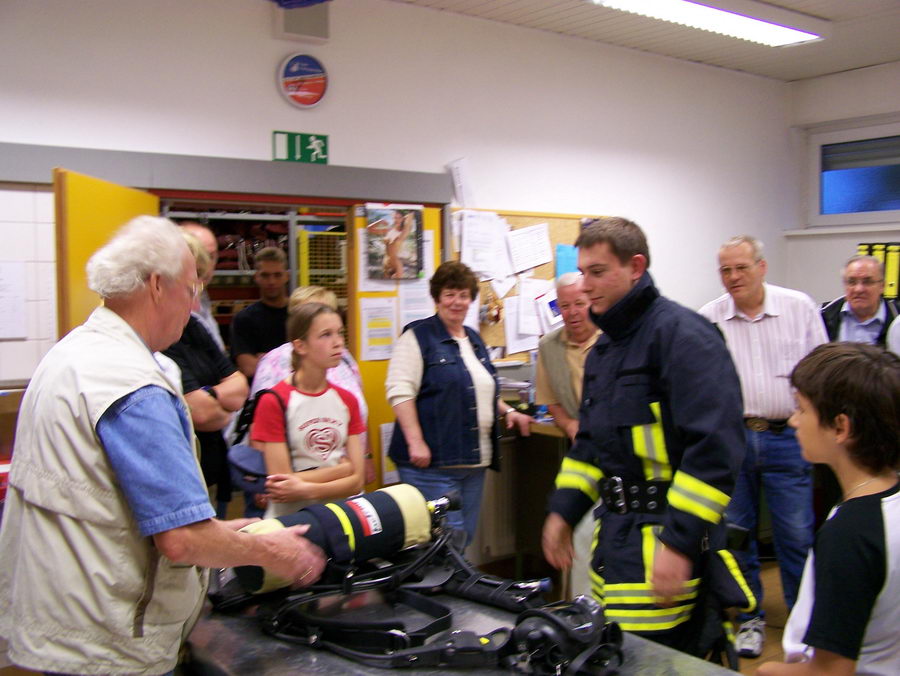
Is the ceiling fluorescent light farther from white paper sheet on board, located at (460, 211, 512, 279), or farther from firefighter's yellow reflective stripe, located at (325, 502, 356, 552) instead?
firefighter's yellow reflective stripe, located at (325, 502, 356, 552)

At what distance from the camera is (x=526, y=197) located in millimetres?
4789

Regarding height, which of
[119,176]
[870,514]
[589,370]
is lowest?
[870,514]

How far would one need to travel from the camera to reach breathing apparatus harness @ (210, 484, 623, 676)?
1.46m

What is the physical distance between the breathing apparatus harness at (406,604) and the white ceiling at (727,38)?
10.7 ft

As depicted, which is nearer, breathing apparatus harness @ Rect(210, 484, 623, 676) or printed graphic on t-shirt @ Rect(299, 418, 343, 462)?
breathing apparatus harness @ Rect(210, 484, 623, 676)

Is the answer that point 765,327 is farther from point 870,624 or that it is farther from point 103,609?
point 103,609

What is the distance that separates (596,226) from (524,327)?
265 cm

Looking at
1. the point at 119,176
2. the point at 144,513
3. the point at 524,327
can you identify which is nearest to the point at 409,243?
the point at 524,327

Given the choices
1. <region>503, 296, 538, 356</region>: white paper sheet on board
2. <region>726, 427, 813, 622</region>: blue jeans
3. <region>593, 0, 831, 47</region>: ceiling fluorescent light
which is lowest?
<region>726, 427, 813, 622</region>: blue jeans

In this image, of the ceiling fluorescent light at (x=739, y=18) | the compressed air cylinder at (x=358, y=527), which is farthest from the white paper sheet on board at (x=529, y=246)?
the compressed air cylinder at (x=358, y=527)

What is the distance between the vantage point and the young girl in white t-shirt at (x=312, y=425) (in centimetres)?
266

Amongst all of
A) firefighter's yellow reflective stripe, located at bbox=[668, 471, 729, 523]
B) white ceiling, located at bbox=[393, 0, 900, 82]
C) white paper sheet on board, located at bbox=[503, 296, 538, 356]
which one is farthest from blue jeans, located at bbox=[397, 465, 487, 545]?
white ceiling, located at bbox=[393, 0, 900, 82]

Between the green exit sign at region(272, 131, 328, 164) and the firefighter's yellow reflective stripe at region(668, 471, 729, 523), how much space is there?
2709 mm

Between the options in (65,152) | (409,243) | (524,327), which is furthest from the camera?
(524,327)
